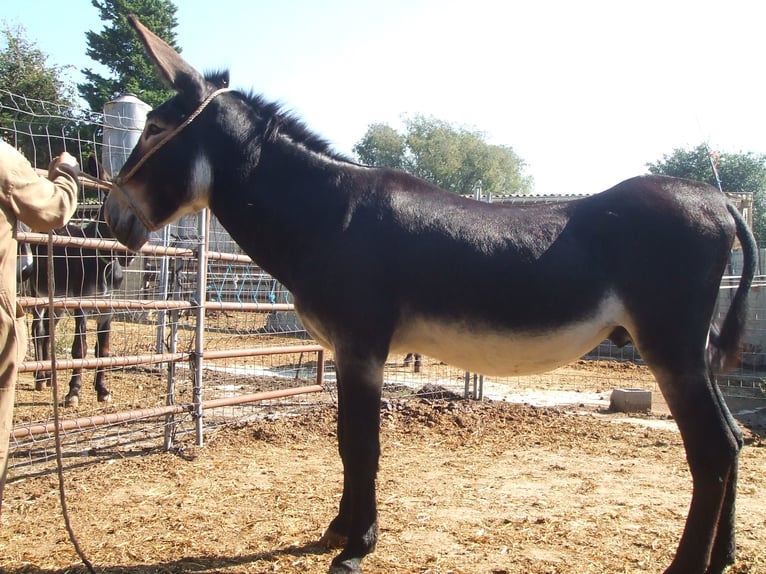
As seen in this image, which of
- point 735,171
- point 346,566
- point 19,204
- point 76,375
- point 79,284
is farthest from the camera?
point 735,171

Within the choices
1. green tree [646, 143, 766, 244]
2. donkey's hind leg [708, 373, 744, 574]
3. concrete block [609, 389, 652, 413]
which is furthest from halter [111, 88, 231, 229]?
green tree [646, 143, 766, 244]

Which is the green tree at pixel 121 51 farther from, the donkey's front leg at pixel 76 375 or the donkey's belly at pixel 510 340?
the donkey's belly at pixel 510 340

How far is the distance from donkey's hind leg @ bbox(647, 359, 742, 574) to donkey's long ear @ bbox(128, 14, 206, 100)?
2910 millimetres

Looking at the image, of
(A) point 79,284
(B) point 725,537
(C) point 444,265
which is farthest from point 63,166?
(A) point 79,284

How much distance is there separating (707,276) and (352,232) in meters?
1.82

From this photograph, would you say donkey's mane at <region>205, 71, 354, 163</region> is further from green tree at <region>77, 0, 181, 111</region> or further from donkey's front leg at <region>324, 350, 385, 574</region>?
green tree at <region>77, 0, 181, 111</region>

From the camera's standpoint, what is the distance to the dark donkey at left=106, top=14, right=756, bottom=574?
2.82m

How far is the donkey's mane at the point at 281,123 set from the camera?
3.37 m

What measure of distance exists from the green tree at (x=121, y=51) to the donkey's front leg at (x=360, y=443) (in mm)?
32053

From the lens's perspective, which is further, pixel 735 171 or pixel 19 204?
pixel 735 171

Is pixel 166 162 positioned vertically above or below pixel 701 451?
above

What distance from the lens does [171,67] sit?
3.12 metres

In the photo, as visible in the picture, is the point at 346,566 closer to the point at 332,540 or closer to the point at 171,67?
the point at 332,540

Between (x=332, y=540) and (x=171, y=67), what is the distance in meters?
2.83
